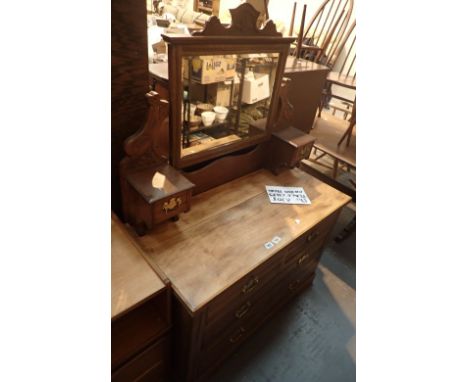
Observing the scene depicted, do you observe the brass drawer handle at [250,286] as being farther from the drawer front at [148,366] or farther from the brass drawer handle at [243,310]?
the drawer front at [148,366]

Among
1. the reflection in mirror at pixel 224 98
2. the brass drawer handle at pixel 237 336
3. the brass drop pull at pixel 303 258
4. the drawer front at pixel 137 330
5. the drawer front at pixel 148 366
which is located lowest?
the brass drawer handle at pixel 237 336

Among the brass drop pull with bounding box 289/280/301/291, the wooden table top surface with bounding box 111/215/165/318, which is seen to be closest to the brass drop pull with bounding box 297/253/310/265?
the brass drop pull with bounding box 289/280/301/291

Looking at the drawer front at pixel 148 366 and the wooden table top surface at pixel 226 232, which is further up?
the wooden table top surface at pixel 226 232

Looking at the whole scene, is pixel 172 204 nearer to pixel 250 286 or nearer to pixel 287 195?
pixel 250 286

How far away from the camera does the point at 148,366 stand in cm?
100

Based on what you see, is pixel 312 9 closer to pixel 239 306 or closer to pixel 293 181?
pixel 293 181

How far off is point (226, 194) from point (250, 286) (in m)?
0.38

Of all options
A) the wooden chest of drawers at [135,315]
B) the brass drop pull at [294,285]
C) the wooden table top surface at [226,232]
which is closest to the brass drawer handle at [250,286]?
the wooden table top surface at [226,232]

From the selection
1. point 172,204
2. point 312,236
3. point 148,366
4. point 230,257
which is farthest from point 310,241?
point 148,366

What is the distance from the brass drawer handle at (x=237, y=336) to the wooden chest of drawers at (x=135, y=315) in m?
0.27

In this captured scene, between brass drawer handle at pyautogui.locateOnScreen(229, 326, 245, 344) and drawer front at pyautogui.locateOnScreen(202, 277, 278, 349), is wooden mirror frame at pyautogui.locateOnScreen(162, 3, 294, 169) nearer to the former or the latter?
drawer front at pyautogui.locateOnScreen(202, 277, 278, 349)

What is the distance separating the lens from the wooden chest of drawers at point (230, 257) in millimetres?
893

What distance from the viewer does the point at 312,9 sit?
360 cm
